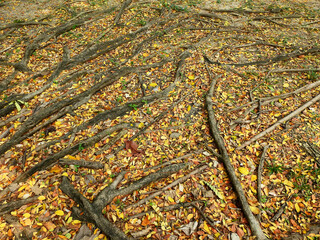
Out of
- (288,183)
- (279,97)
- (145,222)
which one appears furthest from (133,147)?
(279,97)

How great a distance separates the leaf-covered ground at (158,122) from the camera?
3332 millimetres

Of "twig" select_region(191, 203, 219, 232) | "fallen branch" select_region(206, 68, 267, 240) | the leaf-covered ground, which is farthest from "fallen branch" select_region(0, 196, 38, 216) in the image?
"fallen branch" select_region(206, 68, 267, 240)

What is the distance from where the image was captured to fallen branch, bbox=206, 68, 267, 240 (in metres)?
3.12

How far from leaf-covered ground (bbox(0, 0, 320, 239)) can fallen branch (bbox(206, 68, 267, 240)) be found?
0.43 ft

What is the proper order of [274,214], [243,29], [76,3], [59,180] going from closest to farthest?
1. [274,214]
2. [59,180]
3. [243,29]
4. [76,3]

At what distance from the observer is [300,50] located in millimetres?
6895

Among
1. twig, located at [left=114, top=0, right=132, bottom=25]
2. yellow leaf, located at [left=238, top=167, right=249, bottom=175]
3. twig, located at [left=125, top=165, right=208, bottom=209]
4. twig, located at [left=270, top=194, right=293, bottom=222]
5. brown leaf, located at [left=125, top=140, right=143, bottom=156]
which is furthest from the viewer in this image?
twig, located at [left=114, top=0, right=132, bottom=25]

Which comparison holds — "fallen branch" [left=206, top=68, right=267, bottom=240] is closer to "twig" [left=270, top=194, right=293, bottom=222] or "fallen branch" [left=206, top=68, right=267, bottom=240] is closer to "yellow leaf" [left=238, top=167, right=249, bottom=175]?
"yellow leaf" [left=238, top=167, right=249, bottom=175]

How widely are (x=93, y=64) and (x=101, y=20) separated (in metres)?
3.20

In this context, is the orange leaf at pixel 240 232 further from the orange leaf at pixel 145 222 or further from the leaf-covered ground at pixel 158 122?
the orange leaf at pixel 145 222

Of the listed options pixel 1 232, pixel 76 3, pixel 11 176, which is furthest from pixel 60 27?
pixel 1 232

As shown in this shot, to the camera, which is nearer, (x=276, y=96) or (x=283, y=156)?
(x=283, y=156)

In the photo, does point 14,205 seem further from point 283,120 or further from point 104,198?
point 283,120

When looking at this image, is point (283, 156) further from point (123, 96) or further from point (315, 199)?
point (123, 96)
